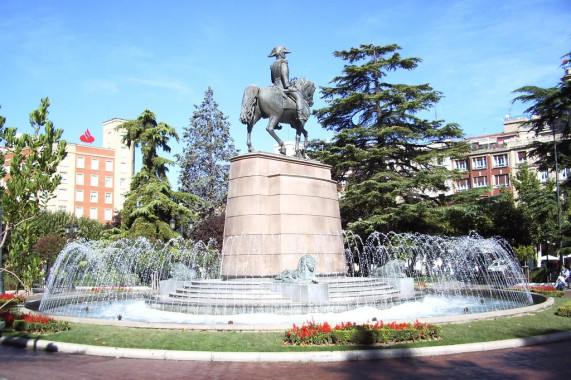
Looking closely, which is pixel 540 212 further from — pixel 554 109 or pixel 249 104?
pixel 249 104

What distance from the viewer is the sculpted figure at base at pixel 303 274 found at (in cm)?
1484

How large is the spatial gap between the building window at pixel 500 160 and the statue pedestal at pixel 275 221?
50.8 metres

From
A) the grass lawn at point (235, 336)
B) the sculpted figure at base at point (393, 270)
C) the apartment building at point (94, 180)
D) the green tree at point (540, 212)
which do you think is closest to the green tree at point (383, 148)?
the green tree at point (540, 212)

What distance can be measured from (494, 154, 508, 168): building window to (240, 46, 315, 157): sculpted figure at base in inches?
1983

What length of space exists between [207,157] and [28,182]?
1738 inches

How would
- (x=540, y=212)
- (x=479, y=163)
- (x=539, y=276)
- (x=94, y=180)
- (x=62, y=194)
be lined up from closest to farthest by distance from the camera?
(x=539, y=276)
(x=540, y=212)
(x=479, y=163)
(x=62, y=194)
(x=94, y=180)

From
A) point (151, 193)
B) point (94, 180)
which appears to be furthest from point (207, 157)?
point (94, 180)

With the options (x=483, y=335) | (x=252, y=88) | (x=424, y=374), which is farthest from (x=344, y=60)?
(x=424, y=374)

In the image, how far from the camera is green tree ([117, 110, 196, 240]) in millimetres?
37594

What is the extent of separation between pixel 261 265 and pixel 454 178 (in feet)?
69.2

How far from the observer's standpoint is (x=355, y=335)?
991 cm

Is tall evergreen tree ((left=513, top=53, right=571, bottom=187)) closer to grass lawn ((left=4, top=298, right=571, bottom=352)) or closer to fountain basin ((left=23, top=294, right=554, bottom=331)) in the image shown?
fountain basin ((left=23, top=294, right=554, bottom=331))

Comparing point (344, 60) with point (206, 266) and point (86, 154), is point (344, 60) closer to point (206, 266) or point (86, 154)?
point (206, 266)

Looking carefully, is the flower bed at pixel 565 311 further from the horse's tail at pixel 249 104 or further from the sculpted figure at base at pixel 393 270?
the horse's tail at pixel 249 104
